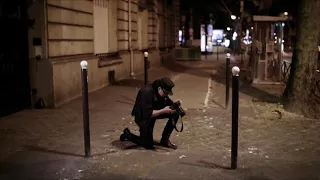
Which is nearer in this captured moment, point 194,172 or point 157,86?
point 194,172

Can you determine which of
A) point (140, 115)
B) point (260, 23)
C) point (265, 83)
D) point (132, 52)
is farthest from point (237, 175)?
point (132, 52)

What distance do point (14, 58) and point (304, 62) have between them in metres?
6.50

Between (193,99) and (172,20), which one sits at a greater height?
(172,20)

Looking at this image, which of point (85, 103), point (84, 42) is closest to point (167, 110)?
point (85, 103)

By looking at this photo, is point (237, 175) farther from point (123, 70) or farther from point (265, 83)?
point (123, 70)

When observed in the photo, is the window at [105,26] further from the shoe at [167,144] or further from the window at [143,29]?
the shoe at [167,144]

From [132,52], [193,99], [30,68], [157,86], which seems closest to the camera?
[157,86]

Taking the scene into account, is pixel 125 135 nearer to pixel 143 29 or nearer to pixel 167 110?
pixel 167 110

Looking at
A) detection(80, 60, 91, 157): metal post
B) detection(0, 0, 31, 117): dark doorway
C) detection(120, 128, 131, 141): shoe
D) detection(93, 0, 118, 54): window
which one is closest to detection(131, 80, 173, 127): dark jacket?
detection(120, 128, 131, 141): shoe

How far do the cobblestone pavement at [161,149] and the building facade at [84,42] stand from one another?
2.60ft

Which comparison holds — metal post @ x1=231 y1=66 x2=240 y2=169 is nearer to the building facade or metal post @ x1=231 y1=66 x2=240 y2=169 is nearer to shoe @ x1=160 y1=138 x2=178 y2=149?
shoe @ x1=160 y1=138 x2=178 y2=149

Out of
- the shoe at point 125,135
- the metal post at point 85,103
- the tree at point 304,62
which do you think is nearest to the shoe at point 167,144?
the shoe at point 125,135

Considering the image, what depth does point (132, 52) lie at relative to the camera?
18734 mm

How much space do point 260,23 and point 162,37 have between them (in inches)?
492
